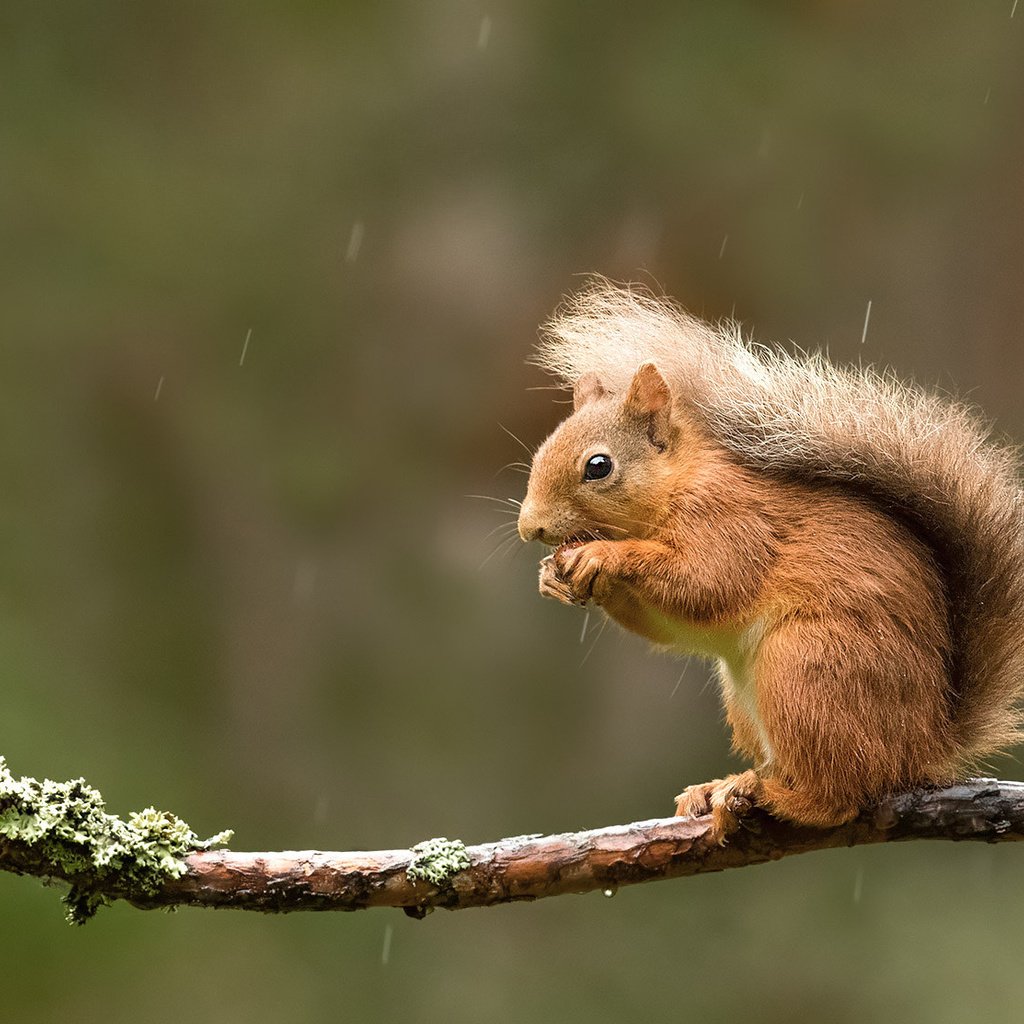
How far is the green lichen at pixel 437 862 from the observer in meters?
1.99

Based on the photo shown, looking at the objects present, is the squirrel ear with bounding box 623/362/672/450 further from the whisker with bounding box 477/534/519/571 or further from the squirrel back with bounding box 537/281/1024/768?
the whisker with bounding box 477/534/519/571

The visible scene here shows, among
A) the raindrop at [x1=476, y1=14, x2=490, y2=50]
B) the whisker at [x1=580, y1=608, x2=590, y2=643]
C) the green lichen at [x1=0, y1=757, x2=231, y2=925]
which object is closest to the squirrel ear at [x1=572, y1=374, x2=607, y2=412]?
the green lichen at [x1=0, y1=757, x2=231, y2=925]

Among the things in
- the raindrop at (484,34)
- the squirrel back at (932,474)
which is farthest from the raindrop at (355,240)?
the squirrel back at (932,474)

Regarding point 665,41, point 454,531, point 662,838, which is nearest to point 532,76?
point 665,41

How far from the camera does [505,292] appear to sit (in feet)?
14.3

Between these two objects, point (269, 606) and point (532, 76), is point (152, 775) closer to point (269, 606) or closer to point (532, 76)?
point (269, 606)

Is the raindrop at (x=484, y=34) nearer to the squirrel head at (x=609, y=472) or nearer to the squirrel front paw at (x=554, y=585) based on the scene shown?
the squirrel head at (x=609, y=472)

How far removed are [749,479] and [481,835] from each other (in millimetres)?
2725

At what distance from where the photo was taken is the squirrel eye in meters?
2.03

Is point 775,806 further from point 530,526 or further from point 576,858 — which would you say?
point 530,526

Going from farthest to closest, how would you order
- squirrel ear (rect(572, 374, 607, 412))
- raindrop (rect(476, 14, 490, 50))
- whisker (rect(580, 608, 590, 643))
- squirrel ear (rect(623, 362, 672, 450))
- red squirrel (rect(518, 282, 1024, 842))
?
raindrop (rect(476, 14, 490, 50)) → whisker (rect(580, 608, 590, 643)) → squirrel ear (rect(572, 374, 607, 412)) → squirrel ear (rect(623, 362, 672, 450)) → red squirrel (rect(518, 282, 1024, 842))

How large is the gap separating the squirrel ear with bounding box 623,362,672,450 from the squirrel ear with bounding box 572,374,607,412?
11 centimetres

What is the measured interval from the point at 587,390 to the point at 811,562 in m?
0.50

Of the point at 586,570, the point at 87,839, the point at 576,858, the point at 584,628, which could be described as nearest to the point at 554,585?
the point at 586,570
